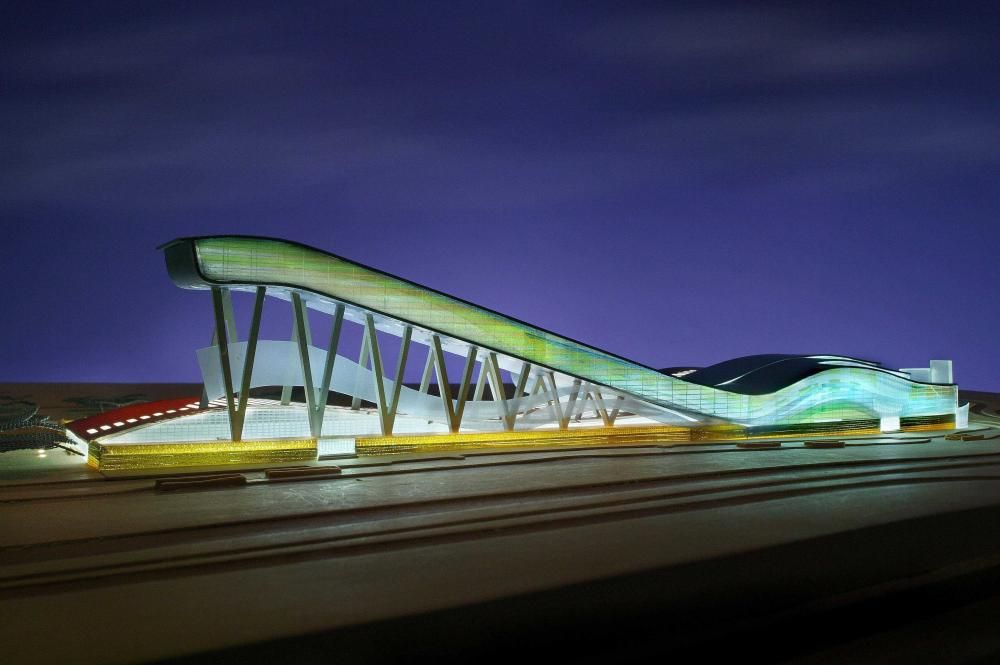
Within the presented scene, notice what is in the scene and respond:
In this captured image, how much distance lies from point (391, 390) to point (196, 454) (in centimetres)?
666

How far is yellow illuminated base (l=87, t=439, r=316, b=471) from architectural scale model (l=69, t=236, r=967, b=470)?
0.03 meters

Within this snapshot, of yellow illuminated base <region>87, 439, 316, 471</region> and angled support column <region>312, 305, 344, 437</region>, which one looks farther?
angled support column <region>312, 305, 344, 437</region>

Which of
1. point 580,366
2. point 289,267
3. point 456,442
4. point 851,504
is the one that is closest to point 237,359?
point 289,267

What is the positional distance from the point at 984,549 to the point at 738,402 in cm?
1682

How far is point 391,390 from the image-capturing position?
77.5 feet

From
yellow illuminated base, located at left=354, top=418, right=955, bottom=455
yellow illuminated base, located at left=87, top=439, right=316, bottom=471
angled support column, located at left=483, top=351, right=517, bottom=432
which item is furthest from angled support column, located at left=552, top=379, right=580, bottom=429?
yellow illuminated base, located at left=87, top=439, right=316, bottom=471

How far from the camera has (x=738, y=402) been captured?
27.2 m

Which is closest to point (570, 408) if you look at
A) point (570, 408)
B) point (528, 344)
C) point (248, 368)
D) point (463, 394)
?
point (570, 408)

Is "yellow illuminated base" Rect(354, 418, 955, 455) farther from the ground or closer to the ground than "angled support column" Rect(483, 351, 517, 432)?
closer to the ground

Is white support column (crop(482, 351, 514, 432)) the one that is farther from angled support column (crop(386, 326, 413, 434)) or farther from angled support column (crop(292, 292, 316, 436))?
angled support column (crop(292, 292, 316, 436))

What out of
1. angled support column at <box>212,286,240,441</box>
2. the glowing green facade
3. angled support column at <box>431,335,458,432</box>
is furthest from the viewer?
angled support column at <box>431,335,458,432</box>

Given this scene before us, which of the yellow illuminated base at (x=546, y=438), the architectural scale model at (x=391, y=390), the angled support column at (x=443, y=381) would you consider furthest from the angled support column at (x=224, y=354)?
the angled support column at (x=443, y=381)

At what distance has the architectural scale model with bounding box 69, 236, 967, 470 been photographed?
19.3m

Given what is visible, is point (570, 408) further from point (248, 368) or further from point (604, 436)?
point (248, 368)
